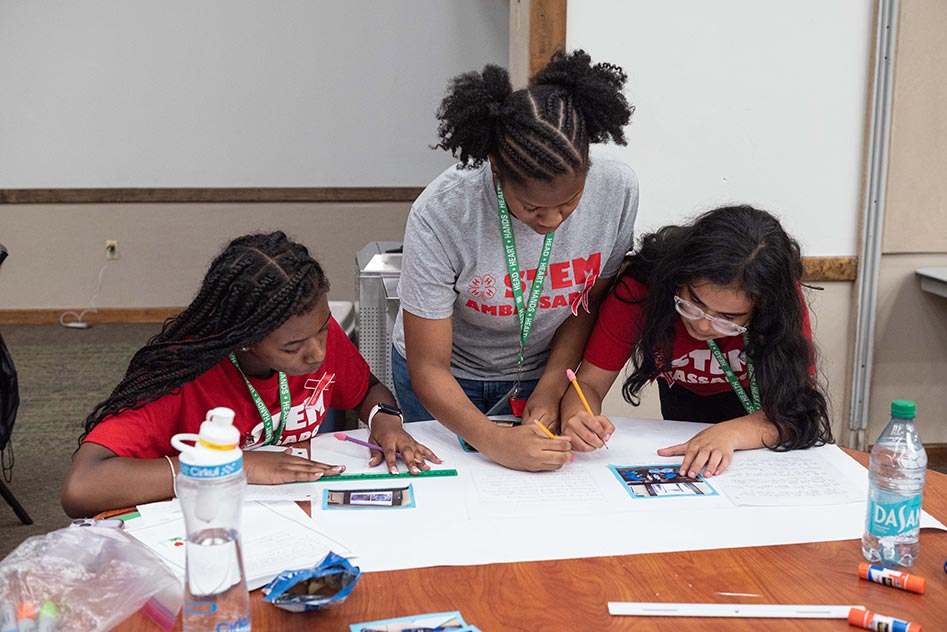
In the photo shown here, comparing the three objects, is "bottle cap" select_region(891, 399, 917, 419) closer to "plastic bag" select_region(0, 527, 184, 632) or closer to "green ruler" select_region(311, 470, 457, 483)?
"green ruler" select_region(311, 470, 457, 483)

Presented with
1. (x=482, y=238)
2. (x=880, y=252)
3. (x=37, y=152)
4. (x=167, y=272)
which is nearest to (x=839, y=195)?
(x=880, y=252)

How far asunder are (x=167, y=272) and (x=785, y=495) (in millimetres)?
4839

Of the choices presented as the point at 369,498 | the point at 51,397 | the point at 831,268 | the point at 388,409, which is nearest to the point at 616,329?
the point at 388,409

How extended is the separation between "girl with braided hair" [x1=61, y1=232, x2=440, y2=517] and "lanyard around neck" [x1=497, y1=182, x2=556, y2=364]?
331mm

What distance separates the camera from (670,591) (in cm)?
112

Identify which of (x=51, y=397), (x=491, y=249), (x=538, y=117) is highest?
(x=538, y=117)

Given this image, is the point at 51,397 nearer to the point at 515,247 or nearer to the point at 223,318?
the point at 223,318

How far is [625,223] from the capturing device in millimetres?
1742

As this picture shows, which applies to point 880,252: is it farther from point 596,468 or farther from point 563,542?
point 563,542

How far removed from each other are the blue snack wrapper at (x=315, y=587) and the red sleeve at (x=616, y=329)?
79 centimetres

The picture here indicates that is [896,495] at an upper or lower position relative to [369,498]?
upper

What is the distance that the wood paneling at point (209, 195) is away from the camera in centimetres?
541

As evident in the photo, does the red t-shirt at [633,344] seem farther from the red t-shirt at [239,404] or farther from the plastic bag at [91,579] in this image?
the plastic bag at [91,579]

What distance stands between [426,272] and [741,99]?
4.88ft
